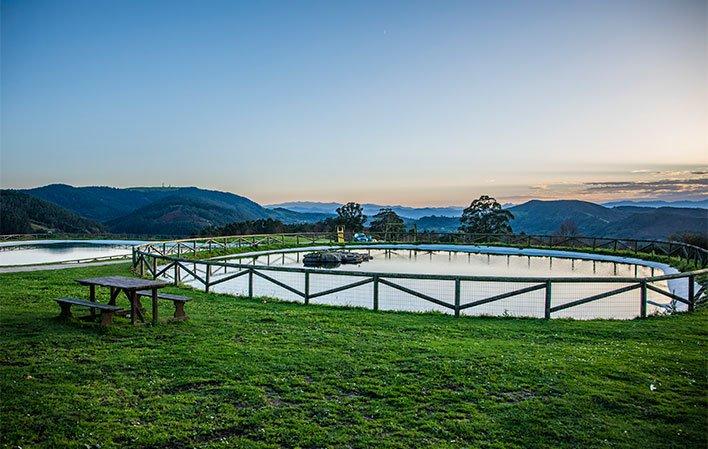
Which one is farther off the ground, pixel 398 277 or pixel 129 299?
pixel 129 299

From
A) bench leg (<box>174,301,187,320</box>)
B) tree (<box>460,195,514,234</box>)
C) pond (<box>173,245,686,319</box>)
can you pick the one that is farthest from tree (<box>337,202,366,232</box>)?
bench leg (<box>174,301,187,320</box>)

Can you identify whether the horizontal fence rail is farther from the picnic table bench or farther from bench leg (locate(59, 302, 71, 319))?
bench leg (locate(59, 302, 71, 319))

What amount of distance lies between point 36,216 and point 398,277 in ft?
262

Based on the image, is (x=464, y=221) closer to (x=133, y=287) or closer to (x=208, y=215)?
(x=133, y=287)

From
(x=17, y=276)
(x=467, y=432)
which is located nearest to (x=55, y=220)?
(x=17, y=276)

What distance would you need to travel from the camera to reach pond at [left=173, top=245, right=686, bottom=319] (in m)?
14.0

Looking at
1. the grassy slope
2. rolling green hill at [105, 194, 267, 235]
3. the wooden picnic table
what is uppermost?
the wooden picnic table

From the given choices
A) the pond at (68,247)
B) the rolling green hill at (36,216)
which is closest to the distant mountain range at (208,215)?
the rolling green hill at (36,216)

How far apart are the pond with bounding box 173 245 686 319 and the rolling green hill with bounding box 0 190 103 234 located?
48.8 m

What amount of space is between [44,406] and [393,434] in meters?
3.58

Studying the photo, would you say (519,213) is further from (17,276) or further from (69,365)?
(69,365)

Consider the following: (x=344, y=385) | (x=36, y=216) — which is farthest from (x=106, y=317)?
(x=36, y=216)

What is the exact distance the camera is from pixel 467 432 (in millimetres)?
4941

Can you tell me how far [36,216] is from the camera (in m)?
76.0
